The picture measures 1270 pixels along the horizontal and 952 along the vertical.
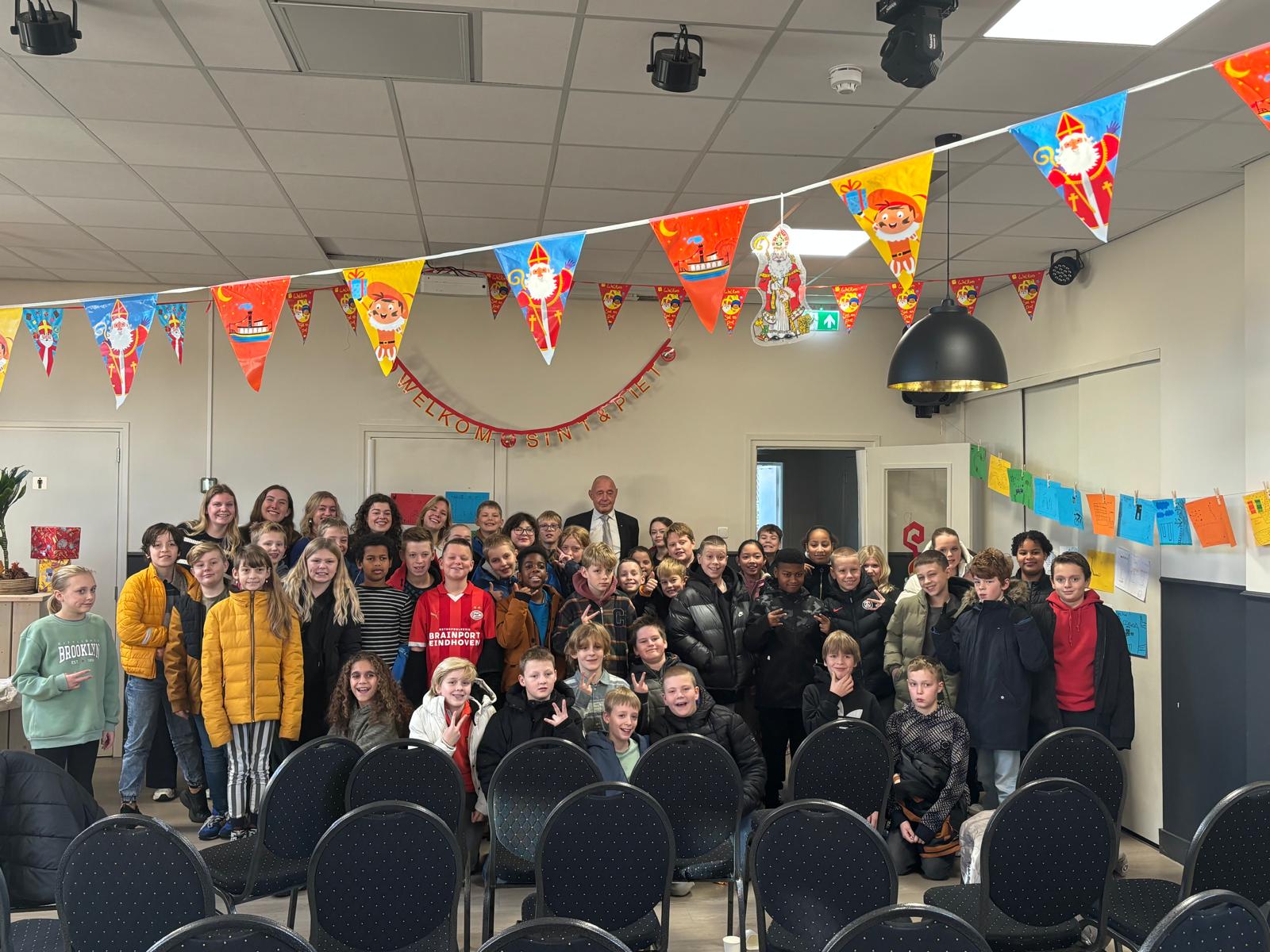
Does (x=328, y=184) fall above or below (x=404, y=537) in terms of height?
above

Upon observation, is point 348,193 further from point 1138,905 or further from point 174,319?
point 1138,905

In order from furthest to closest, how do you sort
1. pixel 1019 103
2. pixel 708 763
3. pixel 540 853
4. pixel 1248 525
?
pixel 1248 525, pixel 1019 103, pixel 708 763, pixel 540 853

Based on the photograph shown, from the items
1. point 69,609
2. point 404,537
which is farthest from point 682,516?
point 69,609

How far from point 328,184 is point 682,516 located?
3740mm

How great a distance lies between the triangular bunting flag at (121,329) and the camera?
4.84 meters

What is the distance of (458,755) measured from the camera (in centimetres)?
413

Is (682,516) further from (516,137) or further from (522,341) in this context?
(516,137)

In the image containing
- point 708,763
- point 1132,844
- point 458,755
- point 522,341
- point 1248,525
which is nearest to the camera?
point 708,763

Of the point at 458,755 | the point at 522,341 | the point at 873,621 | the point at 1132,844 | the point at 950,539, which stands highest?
the point at 522,341

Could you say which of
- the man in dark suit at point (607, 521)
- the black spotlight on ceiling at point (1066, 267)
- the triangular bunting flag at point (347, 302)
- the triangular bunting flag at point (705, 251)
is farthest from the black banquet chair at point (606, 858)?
the black spotlight on ceiling at point (1066, 267)

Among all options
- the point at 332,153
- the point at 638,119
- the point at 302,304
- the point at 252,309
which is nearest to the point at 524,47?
the point at 638,119

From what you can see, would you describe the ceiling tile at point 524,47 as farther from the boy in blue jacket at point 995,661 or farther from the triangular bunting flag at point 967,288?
the triangular bunting flag at point 967,288

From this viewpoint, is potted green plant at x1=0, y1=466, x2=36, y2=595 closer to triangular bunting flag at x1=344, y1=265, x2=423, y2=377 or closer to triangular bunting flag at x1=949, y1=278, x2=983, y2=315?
triangular bunting flag at x1=344, y1=265, x2=423, y2=377

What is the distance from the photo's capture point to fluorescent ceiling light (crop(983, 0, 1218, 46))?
309cm
